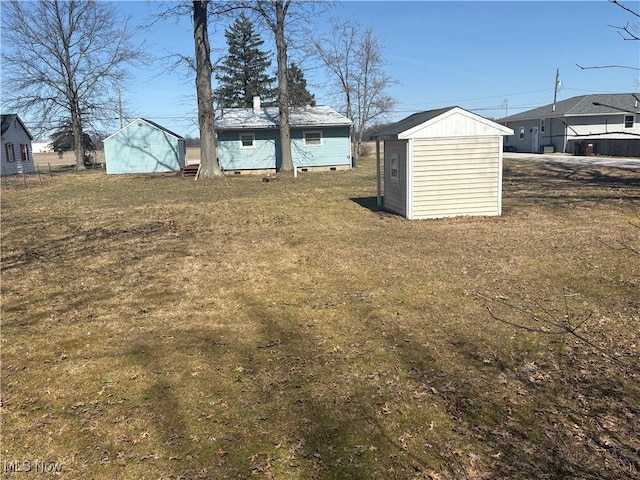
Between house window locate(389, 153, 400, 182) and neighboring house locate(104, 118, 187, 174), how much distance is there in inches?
914

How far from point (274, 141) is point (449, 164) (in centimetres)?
1737

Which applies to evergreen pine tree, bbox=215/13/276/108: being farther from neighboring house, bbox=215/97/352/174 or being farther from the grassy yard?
the grassy yard

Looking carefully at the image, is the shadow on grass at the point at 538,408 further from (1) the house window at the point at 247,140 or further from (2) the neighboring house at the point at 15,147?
(2) the neighboring house at the point at 15,147

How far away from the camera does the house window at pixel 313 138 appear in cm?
2829

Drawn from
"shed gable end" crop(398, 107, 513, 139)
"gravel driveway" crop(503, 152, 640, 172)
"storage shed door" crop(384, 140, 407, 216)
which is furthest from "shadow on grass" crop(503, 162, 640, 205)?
"storage shed door" crop(384, 140, 407, 216)

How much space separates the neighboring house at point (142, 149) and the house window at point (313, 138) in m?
10.1

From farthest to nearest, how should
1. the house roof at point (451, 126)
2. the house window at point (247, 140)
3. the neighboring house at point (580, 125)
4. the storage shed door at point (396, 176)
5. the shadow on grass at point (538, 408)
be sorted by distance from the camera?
1. the neighboring house at point (580, 125)
2. the house window at point (247, 140)
3. the storage shed door at point (396, 176)
4. the house roof at point (451, 126)
5. the shadow on grass at point (538, 408)

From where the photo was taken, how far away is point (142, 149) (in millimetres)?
32500

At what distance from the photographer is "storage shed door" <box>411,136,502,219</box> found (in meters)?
11.6

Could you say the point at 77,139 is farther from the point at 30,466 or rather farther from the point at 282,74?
the point at 30,466

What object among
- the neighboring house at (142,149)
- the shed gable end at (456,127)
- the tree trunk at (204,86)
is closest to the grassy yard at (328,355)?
the shed gable end at (456,127)

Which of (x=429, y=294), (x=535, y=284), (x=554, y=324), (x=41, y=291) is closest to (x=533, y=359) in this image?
(x=554, y=324)

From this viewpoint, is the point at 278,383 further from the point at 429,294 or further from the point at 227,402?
the point at 429,294

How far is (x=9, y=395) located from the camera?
4.05m
